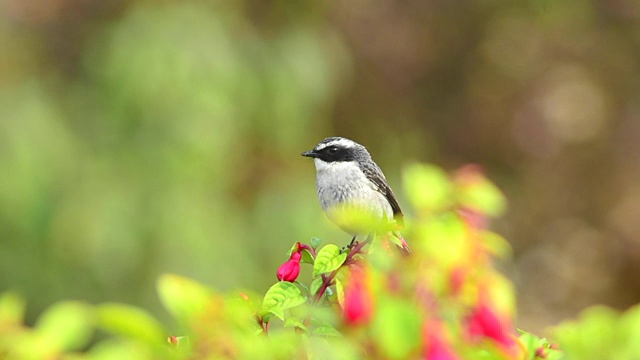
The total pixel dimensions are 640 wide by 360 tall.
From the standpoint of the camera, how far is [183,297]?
Result: 155cm

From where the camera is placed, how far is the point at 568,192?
10.2m

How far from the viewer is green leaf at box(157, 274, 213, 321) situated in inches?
60.7

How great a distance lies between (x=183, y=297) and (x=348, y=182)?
2752 mm

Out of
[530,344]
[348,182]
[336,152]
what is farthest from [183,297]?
[336,152]

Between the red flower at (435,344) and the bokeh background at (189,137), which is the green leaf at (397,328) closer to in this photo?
the red flower at (435,344)

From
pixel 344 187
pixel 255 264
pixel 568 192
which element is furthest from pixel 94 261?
pixel 568 192

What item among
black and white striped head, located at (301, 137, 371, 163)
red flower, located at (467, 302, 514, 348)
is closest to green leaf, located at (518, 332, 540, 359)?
red flower, located at (467, 302, 514, 348)

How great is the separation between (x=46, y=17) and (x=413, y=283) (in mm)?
6657

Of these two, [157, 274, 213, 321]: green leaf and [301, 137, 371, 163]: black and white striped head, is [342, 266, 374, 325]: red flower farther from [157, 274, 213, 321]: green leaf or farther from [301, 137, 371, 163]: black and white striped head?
[301, 137, 371, 163]: black and white striped head

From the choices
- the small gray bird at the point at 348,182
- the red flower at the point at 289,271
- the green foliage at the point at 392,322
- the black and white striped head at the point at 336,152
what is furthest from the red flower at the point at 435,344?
the black and white striped head at the point at 336,152

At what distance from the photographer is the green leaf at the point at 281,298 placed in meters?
2.13

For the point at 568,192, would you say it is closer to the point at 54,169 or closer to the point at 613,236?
the point at 613,236

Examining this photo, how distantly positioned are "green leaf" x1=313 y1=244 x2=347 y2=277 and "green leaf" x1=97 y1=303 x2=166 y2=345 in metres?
0.76

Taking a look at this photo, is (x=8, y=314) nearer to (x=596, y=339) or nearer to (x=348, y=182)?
(x=596, y=339)
